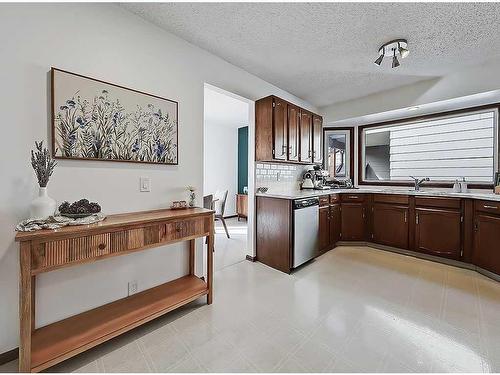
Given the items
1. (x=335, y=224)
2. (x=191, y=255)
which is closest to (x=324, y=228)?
(x=335, y=224)

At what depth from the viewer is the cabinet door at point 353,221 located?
3713mm

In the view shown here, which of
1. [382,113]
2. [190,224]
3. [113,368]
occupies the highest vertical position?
[382,113]

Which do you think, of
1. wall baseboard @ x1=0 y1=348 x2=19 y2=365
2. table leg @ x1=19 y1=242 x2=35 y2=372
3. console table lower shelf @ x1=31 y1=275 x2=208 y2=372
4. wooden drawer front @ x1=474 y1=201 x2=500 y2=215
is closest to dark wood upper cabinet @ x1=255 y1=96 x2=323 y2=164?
console table lower shelf @ x1=31 y1=275 x2=208 y2=372

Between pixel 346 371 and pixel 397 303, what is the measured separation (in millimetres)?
1079

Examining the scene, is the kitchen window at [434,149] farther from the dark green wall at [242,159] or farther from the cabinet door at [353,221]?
the dark green wall at [242,159]

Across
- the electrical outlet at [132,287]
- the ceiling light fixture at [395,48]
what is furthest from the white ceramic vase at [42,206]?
the ceiling light fixture at [395,48]

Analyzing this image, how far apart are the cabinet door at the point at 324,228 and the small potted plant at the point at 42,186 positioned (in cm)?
288

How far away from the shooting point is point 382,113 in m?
3.66

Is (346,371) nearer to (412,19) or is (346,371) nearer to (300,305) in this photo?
(300,305)

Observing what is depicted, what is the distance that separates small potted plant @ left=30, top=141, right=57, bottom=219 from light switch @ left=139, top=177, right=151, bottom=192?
62cm

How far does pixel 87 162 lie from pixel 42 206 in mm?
438

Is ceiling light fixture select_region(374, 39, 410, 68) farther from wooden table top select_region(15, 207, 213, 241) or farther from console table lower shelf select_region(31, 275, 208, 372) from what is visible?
console table lower shelf select_region(31, 275, 208, 372)

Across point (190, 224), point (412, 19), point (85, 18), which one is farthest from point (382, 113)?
point (85, 18)

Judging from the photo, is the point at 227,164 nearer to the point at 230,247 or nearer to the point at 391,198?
the point at 230,247
